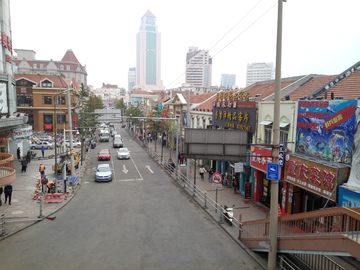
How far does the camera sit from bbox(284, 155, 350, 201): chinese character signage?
12.1 meters

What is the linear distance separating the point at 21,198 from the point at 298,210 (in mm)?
19015

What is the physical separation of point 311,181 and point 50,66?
128 metres

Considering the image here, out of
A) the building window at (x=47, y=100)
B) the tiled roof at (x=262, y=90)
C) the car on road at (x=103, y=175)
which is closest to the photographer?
the tiled roof at (x=262, y=90)

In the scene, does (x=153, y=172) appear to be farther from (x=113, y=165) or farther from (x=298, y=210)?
(x=298, y=210)

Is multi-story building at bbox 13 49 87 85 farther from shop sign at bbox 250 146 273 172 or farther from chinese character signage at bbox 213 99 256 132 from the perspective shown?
shop sign at bbox 250 146 273 172

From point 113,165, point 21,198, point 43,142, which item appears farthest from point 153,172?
point 43,142

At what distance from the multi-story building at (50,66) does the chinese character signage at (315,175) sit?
11484cm

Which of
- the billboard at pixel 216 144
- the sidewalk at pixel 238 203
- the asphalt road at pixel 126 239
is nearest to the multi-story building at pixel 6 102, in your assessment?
the asphalt road at pixel 126 239

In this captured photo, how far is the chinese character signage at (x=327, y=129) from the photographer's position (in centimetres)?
1249

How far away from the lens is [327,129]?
45.2ft

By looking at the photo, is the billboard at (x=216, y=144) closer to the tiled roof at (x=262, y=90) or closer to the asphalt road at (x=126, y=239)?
the asphalt road at (x=126, y=239)

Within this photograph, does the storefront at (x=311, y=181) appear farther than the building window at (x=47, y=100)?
No

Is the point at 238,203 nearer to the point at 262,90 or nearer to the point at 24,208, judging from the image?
the point at 262,90

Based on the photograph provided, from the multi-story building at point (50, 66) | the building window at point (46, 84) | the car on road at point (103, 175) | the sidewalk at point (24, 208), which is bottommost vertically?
the sidewalk at point (24, 208)
